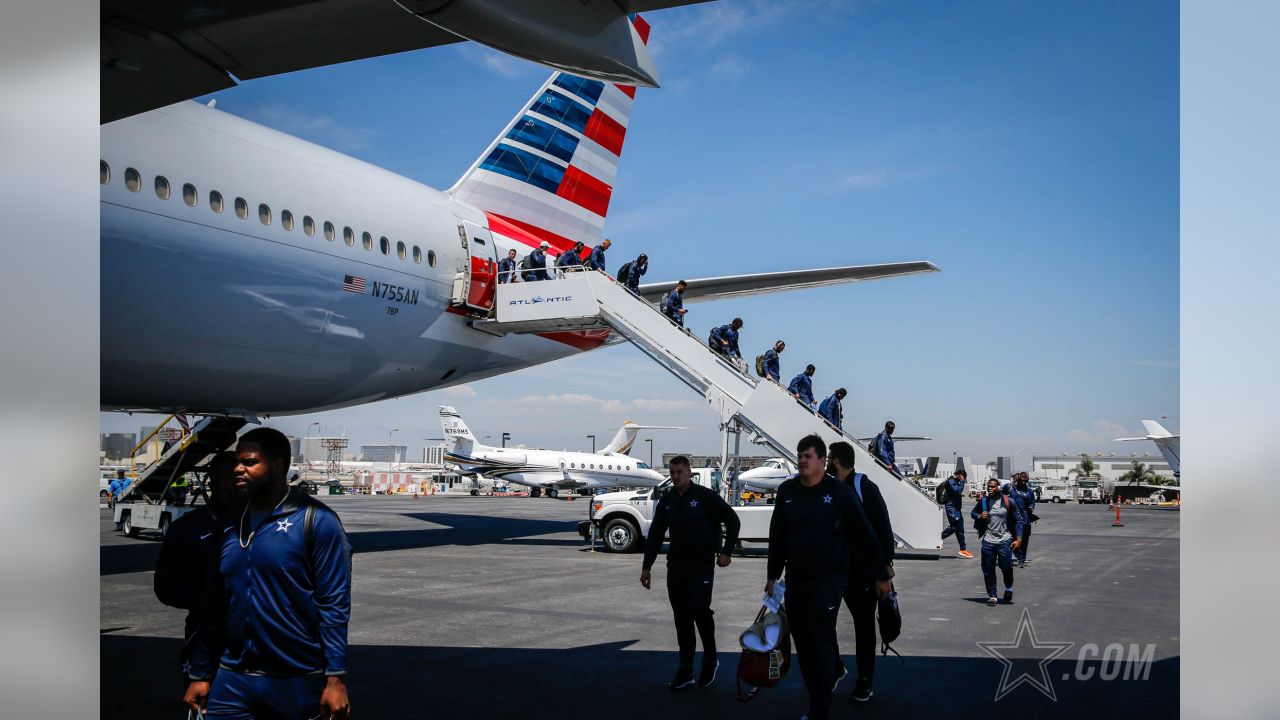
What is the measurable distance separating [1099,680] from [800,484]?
345 cm

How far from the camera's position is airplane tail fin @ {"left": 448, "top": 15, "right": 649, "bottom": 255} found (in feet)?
69.3

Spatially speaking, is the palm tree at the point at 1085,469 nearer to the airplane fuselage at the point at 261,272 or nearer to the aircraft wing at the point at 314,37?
the airplane fuselage at the point at 261,272

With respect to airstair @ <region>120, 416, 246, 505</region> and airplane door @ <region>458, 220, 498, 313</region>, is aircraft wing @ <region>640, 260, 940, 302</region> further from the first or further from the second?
airstair @ <region>120, 416, 246, 505</region>

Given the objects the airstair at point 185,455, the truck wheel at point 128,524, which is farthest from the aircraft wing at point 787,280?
the truck wheel at point 128,524

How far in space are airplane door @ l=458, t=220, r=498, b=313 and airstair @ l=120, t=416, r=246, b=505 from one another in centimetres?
485

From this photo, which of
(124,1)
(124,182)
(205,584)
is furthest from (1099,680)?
(124,182)

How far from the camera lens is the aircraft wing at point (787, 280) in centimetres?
1975

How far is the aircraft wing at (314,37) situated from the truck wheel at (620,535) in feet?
46.0

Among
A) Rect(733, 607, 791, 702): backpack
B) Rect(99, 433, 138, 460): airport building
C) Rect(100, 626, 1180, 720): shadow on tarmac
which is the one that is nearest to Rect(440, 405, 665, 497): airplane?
Rect(99, 433, 138, 460): airport building

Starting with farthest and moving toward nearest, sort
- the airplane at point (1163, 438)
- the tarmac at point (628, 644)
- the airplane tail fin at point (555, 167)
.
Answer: the airplane at point (1163, 438) → the airplane tail fin at point (555, 167) → the tarmac at point (628, 644)

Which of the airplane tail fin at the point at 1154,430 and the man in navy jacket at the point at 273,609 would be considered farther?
the airplane tail fin at the point at 1154,430
